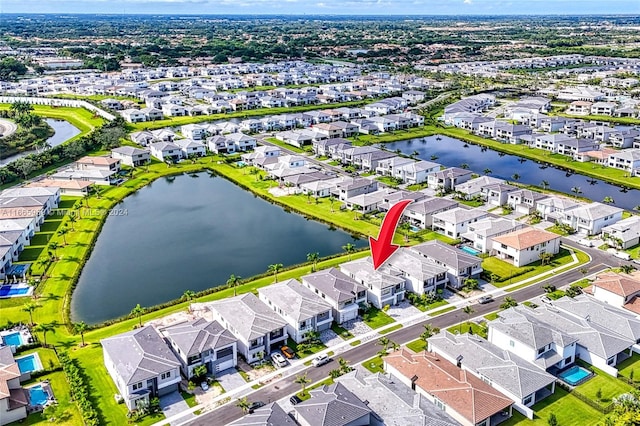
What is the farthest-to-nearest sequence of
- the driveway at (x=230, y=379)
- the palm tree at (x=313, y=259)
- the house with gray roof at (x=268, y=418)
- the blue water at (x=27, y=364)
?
the palm tree at (x=313, y=259) → the blue water at (x=27, y=364) → the driveway at (x=230, y=379) → the house with gray roof at (x=268, y=418)

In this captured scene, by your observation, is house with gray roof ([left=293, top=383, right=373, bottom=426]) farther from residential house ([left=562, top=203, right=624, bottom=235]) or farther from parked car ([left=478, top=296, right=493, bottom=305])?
residential house ([left=562, top=203, right=624, bottom=235])

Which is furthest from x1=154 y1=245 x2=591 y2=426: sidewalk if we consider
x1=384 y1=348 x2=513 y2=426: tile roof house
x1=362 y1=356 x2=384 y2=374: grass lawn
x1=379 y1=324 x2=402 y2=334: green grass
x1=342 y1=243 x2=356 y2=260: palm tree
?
x1=342 y1=243 x2=356 y2=260: palm tree

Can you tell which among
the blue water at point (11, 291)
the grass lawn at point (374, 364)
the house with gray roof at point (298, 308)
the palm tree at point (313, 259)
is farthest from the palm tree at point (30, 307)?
the grass lawn at point (374, 364)

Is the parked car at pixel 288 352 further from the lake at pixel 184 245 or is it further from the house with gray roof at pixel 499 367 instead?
the lake at pixel 184 245

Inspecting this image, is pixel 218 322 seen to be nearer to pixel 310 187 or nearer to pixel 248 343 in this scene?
pixel 248 343

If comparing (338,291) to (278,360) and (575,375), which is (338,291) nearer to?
(278,360)

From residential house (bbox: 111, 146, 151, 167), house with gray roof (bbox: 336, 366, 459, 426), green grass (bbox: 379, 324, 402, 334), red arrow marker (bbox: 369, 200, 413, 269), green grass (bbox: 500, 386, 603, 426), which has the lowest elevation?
green grass (bbox: 500, 386, 603, 426)
